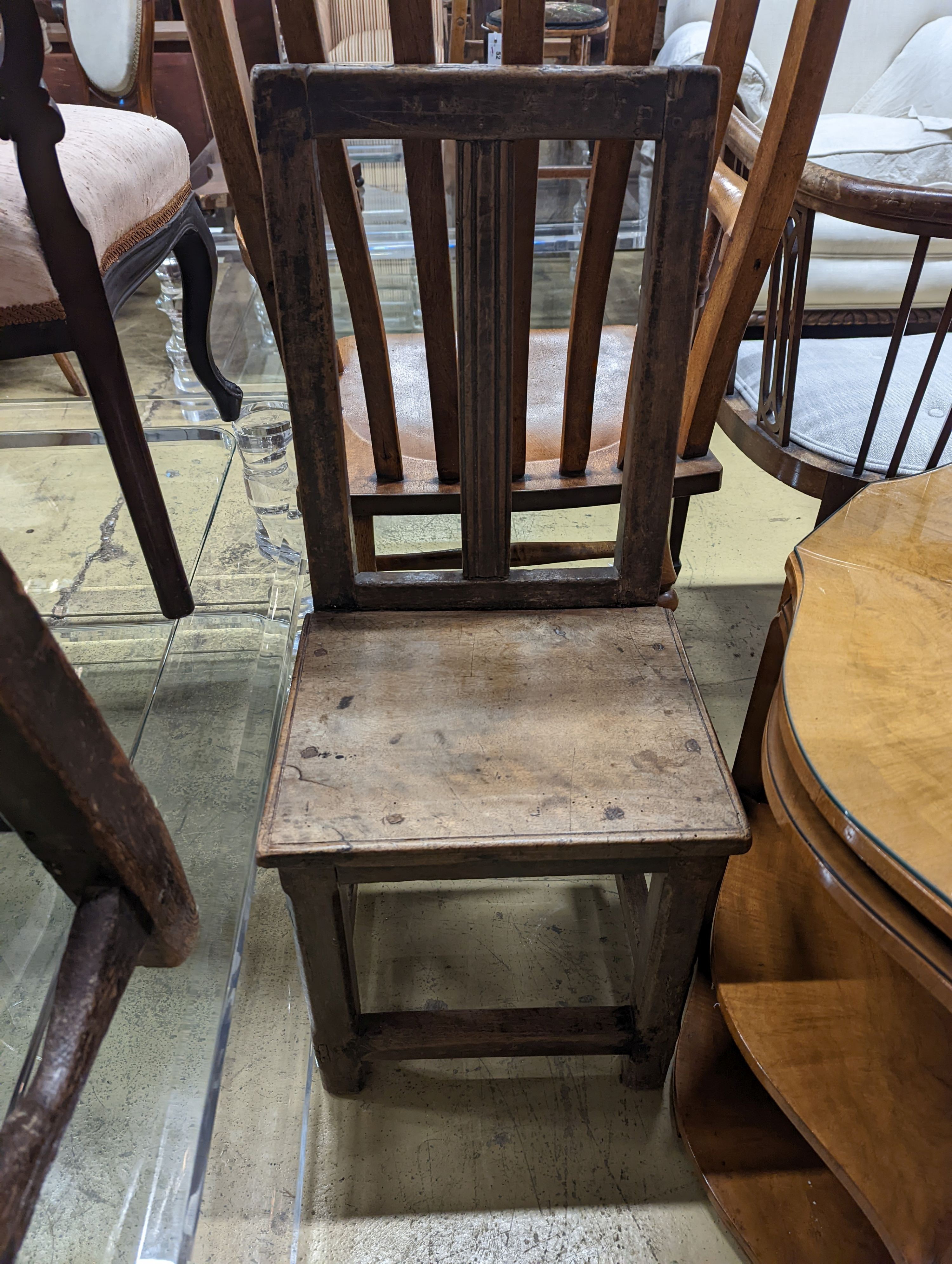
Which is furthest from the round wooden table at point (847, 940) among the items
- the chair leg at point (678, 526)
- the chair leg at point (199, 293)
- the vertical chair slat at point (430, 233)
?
the chair leg at point (199, 293)

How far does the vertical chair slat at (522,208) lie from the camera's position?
752 mm

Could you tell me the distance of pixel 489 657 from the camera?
920 millimetres

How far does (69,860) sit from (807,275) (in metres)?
1.18

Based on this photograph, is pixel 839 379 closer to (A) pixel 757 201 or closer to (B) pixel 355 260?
(A) pixel 757 201

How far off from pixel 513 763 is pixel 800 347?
977 millimetres

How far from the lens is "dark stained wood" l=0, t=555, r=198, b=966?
0.39 m

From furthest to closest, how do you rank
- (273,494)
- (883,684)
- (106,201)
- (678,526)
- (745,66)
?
(745,66), (273,494), (678,526), (106,201), (883,684)

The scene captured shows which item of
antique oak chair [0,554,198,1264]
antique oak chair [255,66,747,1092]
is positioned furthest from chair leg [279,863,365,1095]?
antique oak chair [0,554,198,1264]

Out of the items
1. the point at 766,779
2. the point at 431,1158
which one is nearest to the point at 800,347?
the point at 766,779

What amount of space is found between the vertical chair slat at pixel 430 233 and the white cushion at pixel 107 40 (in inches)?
60.0

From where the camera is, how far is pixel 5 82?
1025 millimetres

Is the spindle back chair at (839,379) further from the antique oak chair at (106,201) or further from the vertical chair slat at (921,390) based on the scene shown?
the antique oak chair at (106,201)

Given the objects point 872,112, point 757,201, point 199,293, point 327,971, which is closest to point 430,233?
point 757,201

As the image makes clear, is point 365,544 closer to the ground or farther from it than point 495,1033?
farther from it
